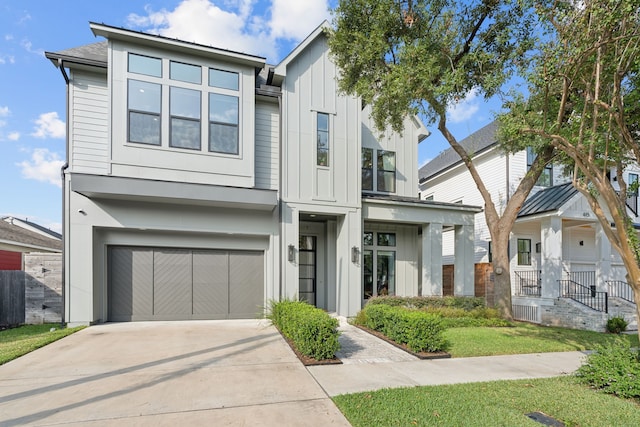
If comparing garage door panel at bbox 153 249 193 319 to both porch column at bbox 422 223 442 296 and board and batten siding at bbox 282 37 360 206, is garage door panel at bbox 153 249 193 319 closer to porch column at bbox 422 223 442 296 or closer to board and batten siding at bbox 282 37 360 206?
board and batten siding at bbox 282 37 360 206

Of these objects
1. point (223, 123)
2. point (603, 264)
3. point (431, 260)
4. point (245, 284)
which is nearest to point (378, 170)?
point (431, 260)

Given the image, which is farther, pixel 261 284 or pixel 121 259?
pixel 261 284

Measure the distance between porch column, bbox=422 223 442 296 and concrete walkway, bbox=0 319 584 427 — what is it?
488 centimetres

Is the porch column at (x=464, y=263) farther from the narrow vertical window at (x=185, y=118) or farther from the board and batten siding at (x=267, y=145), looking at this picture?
the narrow vertical window at (x=185, y=118)

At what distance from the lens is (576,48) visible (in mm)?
5070

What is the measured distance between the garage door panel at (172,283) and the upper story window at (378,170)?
7337 millimetres

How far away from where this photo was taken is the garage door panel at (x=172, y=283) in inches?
418

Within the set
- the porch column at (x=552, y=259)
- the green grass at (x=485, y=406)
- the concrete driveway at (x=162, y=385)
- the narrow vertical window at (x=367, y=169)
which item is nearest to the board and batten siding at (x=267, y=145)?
the narrow vertical window at (x=367, y=169)

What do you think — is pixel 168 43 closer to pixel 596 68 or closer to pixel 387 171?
pixel 387 171

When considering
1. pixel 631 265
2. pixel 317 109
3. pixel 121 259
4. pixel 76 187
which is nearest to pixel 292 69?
pixel 317 109

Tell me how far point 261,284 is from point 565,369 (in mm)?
8350

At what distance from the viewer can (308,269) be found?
42.9 ft

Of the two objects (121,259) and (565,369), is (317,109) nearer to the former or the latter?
(121,259)

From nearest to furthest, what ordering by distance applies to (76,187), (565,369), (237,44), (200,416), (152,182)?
(200,416) < (565,369) < (76,187) < (152,182) < (237,44)
